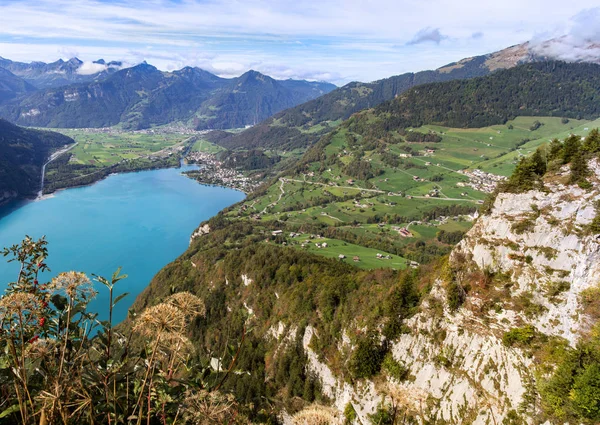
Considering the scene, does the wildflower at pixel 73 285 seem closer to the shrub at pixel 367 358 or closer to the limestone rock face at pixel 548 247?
the limestone rock face at pixel 548 247

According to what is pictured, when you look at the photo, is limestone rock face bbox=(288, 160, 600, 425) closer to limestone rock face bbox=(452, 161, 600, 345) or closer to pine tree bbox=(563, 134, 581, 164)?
limestone rock face bbox=(452, 161, 600, 345)

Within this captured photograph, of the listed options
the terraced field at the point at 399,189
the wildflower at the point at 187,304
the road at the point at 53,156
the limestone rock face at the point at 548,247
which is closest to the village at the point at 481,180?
the terraced field at the point at 399,189

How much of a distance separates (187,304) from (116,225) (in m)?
92.2

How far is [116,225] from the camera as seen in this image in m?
84.1

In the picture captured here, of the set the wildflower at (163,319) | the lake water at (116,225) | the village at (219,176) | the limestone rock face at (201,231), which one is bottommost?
the lake water at (116,225)

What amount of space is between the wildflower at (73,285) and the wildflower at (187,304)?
0.82 m

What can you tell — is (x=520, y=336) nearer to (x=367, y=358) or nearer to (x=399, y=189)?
(x=367, y=358)

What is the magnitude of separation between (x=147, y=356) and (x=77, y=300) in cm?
97

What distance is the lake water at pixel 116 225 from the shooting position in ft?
207

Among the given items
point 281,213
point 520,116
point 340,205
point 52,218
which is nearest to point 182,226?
point 281,213

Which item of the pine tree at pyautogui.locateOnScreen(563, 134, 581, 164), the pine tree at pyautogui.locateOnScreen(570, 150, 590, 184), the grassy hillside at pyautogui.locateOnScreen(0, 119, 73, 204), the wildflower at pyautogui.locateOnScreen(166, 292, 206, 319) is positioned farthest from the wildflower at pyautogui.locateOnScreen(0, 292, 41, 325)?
the grassy hillside at pyautogui.locateOnScreen(0, 119, 73, 204)

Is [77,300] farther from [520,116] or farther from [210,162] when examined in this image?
[210,162]

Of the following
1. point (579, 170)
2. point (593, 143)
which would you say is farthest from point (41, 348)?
point (593, 143)

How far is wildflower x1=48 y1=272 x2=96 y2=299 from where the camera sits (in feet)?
11.1
